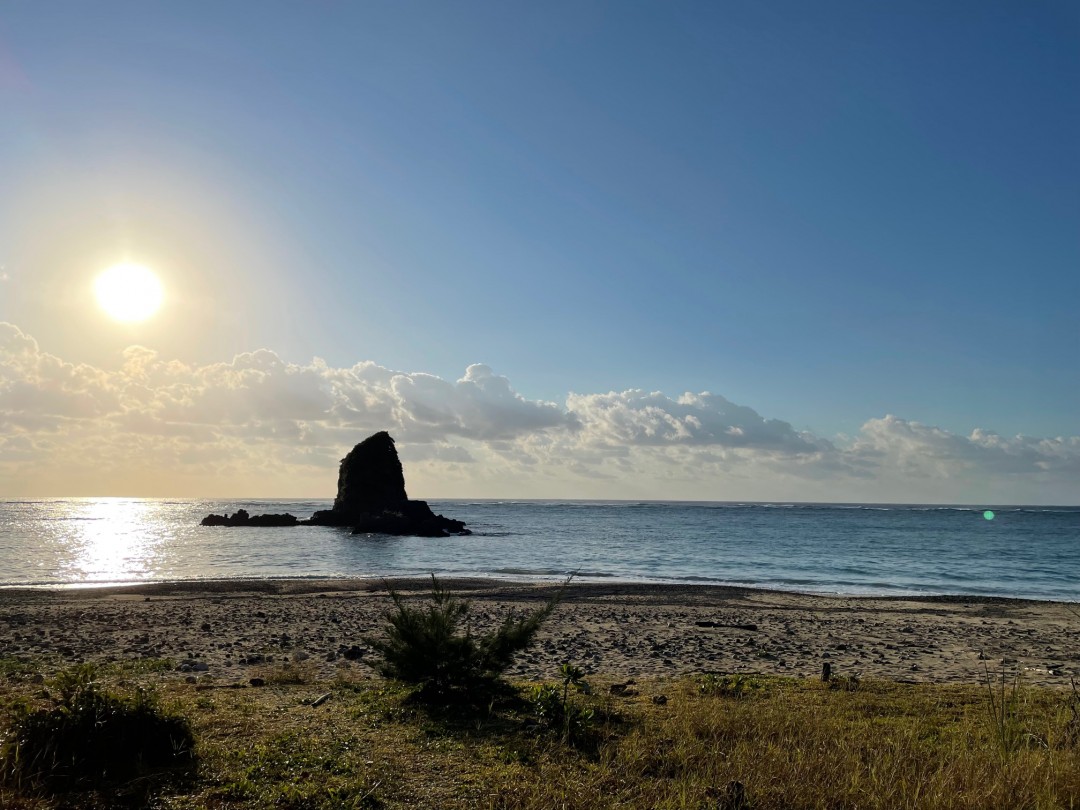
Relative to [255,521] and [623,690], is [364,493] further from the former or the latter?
[623,690]

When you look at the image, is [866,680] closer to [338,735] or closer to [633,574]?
[338,735]

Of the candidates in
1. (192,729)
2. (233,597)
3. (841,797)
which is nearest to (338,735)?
(192,729)

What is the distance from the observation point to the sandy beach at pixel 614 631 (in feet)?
45.8

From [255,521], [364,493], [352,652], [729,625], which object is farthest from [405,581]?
[255,521]

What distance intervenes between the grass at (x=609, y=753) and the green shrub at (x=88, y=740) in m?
0.27

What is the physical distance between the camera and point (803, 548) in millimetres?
62344

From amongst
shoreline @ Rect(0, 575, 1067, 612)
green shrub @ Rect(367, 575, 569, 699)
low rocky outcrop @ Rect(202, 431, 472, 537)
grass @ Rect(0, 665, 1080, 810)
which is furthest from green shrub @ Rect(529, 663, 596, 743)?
low rocky outcrop @ Rect(202, 431, 472, 537)

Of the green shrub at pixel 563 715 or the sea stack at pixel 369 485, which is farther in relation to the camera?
the sea stack at pixel 369 485

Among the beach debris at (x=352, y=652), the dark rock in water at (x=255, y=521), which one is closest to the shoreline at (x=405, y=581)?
the beach debris at (x=352, y=652)

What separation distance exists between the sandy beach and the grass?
3268 millimetres

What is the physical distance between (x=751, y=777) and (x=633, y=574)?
114ft

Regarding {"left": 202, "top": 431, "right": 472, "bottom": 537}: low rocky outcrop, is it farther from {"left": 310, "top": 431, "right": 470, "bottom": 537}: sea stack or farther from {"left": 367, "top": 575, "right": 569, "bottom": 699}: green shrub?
{"left": 367, "top": 575, "right": 569, "bottom": 699}: green shrub

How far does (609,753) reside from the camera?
7.24 m

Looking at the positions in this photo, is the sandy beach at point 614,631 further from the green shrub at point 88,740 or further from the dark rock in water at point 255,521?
the dark rock in water at point 255,521
